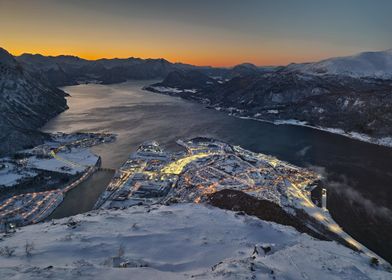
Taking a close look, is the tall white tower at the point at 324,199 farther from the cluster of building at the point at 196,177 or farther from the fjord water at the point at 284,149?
the cluster of building at the point at 196,177

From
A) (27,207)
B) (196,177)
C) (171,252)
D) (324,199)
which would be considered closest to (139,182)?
(196,177)

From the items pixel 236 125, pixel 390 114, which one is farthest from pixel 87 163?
pixel 390 114

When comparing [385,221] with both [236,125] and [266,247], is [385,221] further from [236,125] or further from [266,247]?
[236,125]

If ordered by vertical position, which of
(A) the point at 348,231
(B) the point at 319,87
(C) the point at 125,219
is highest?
(B) the point at 319,87

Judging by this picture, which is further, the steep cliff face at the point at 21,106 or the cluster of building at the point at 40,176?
the steep cliff face at the point at 21,106

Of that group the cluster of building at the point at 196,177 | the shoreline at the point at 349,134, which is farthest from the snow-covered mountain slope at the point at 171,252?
the shoreline at the point at 349,134
